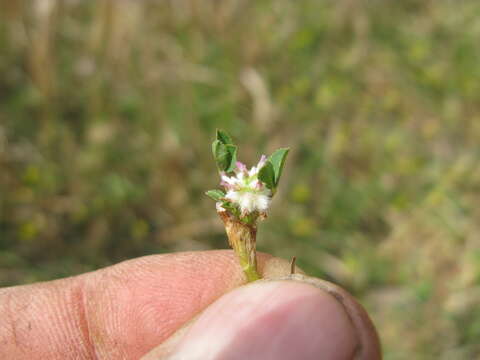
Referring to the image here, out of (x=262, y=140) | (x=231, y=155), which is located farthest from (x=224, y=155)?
(x=262, y=140)

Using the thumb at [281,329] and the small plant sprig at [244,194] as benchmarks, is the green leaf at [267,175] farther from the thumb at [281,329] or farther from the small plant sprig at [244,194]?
the thumb at [281,329]

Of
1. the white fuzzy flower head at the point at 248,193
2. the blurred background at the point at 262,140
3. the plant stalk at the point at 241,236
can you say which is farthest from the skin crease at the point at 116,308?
the blurred background at the point at 262,140

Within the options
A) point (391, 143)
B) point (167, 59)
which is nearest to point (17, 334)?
point (167, 59)

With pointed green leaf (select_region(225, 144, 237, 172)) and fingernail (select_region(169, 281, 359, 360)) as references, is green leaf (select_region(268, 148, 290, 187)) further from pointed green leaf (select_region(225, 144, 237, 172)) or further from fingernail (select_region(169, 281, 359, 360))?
fingernail (select_region(169, 281, 359, 360))

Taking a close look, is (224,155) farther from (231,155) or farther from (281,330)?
(281,330)

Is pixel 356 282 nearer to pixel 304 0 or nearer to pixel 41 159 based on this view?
pixel 41 159

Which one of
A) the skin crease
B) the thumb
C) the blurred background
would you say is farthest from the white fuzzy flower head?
the blurred background
